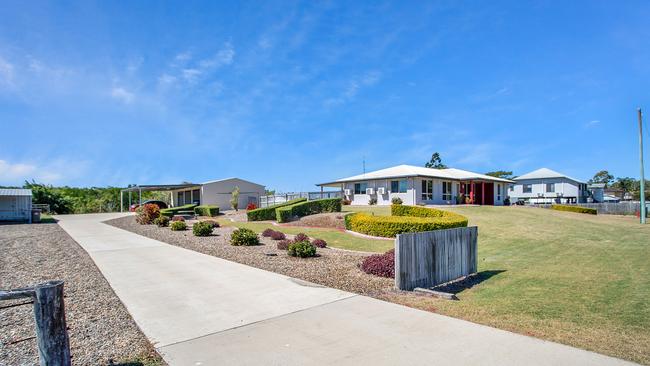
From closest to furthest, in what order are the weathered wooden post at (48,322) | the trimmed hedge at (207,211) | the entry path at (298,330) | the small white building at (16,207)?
1. the weathered wooden post at (48,322)
2. the entry path at (298,330)
3. the small white building at (16,207)
4. the trimmed hedge at (207,211)

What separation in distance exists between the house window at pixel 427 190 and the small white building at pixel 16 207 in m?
30.5

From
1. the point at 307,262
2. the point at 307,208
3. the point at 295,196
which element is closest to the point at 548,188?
the point at 295,196

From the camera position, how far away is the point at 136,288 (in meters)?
7.04

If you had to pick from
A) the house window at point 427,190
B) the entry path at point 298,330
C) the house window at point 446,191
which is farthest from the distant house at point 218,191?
the entry path at point 298,330

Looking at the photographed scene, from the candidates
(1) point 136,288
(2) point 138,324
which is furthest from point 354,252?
(2) point 138,324

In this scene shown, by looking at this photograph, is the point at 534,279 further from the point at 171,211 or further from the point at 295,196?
the point at 295,196

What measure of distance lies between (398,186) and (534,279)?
23.1 meters

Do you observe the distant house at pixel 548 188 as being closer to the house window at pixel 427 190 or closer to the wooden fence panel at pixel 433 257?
the house window at pixel 427 190

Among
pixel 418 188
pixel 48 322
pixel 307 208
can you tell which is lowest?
pixel 48 322

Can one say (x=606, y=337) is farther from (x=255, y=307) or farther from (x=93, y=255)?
(x=93, y=255)

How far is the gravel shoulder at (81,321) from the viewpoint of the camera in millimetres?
4023

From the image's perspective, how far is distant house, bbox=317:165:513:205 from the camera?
29812mm

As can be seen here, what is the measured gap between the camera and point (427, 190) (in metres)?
30.9

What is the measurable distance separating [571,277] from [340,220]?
1228cm
